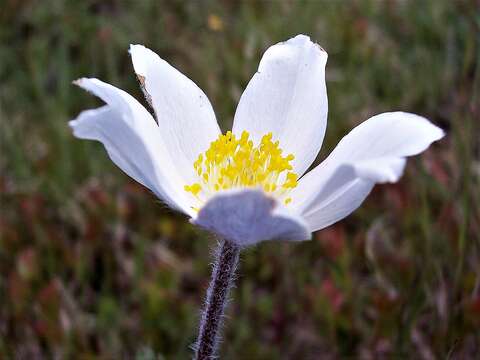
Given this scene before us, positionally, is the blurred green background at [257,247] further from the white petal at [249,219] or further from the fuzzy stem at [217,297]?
the white petal at [249,219]

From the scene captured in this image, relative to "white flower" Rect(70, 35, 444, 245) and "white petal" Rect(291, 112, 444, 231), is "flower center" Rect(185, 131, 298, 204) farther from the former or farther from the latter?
"white petal" Rect(291, 112, 444, 231)

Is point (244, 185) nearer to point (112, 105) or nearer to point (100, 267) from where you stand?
point (112, 105)

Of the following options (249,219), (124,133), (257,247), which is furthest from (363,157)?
(257,247)

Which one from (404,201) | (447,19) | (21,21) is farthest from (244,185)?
(21,21)

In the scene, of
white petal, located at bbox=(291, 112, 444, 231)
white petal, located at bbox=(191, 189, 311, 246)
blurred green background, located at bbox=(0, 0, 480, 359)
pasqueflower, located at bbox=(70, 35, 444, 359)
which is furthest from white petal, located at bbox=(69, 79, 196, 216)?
blurred green background, located at bbox=(0, 0, 480, 359)

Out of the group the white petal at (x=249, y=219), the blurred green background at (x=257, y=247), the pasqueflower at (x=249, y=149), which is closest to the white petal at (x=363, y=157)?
the pasqueflower at (x=249, y=149)

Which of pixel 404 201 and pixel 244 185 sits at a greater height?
pixel 404 201

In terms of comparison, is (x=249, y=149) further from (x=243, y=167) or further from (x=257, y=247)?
(x=257, y=247)
